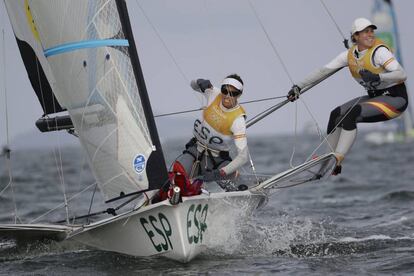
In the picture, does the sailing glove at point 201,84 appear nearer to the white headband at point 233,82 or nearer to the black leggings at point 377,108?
the white headband at point 233,82

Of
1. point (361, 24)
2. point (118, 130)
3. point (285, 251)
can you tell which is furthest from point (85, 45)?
point (285, 251)

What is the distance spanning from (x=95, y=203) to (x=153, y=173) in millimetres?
6375


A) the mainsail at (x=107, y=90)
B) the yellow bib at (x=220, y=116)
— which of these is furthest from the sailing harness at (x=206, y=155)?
the mainsail at (x=107, y=90)

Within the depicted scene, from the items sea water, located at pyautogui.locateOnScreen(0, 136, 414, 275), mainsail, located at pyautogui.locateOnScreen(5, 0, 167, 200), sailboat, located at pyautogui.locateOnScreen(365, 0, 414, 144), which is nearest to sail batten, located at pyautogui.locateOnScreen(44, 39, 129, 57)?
mainsail, located at pyautogui.locateOnScreen(5, 0, 167, 200)

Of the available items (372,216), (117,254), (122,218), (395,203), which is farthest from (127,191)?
(395,203)

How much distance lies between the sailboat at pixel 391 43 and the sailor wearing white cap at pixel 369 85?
27865mm

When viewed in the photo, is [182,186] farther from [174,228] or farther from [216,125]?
[216,125]

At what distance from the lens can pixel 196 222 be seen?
22.0 ft

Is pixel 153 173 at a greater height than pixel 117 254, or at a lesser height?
greater

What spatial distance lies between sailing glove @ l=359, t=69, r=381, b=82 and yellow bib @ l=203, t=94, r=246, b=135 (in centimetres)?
103

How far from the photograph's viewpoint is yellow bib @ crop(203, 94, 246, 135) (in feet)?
24.1

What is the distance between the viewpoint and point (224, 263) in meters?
6.93

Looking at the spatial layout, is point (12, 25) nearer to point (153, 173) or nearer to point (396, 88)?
point (153, 173)

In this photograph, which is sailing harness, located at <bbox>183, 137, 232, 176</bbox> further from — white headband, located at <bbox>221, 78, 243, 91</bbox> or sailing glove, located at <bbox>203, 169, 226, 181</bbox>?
white headband, located at <bbox>221, 78, 243, 91</bbox>
